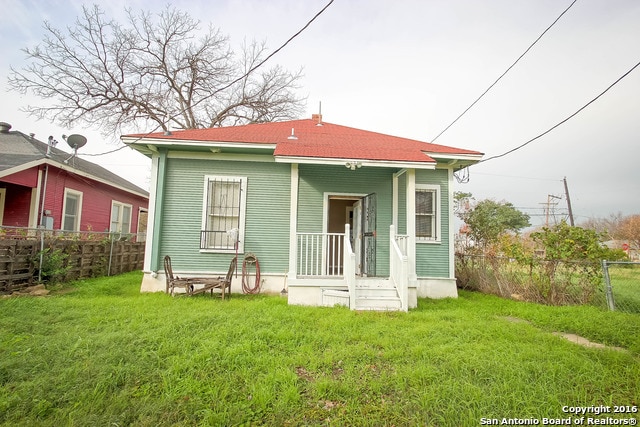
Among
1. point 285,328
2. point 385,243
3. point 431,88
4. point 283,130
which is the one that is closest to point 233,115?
point 283,130

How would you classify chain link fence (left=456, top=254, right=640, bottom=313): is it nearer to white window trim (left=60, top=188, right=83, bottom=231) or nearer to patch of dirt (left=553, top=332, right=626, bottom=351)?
patch of dirt (left=553, top=332, right=626, bottom=351)

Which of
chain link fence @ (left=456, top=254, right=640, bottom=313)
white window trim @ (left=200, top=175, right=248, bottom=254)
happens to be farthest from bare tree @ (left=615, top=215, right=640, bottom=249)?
white window trim @ (left=200, top=175, right=248, bottom=254)

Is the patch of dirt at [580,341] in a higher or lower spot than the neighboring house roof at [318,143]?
lower

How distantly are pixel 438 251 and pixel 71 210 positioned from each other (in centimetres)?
1313

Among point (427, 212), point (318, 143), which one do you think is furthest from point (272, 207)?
point (427, 212)

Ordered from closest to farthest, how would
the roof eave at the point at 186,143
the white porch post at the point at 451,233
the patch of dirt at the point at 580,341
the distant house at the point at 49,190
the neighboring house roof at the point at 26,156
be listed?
the patch of dirt at the point at 580,341 < the roof eave at the point at 186,143 < the white porch post at the point at 451,233 < the neighboring house roof at the point at 26,156 < the distant house at the point at 49,190

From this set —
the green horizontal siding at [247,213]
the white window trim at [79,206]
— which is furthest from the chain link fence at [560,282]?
the white window trim at [79,206]

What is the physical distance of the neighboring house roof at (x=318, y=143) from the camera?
636cm

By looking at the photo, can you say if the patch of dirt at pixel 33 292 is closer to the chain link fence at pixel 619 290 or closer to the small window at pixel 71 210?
the small window at pixel 71 210

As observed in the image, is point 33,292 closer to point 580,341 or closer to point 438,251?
point 438,251

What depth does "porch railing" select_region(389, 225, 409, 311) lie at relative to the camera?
5.62 meters

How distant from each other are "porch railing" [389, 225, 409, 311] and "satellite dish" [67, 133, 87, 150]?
10.4 meters

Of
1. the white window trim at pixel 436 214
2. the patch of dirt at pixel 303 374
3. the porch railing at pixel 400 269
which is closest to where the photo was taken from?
the patch of dirt at pixel 303 374

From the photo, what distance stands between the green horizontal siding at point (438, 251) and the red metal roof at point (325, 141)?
0.84 meters
